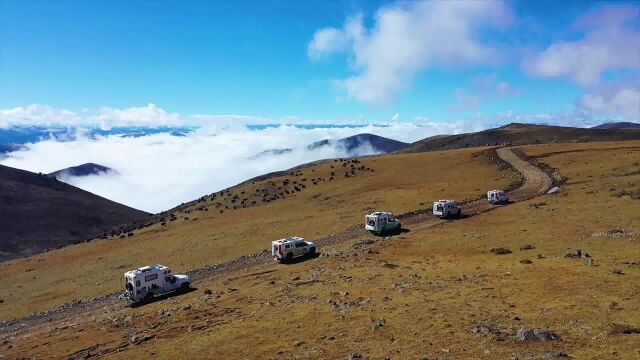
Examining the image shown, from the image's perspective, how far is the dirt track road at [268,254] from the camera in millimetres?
45500

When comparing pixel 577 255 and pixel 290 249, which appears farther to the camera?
pixel 290 249

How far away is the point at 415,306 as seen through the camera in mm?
28766

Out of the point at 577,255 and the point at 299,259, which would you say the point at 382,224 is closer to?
the point at 299,259

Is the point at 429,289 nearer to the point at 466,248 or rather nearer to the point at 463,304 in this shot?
the point at 463,304

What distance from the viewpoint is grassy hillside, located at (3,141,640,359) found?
75.9ft

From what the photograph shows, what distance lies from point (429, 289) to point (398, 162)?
97119 millimetres

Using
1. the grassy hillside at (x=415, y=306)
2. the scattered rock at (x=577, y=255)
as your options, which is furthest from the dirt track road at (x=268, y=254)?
the scattered rock at (x=577, y=255)

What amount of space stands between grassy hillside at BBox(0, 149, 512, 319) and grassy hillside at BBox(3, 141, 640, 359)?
1345 cm

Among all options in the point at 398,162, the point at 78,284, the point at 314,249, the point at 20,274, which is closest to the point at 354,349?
the point at 314,249

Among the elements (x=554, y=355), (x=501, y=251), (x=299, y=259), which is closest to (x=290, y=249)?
(x=299, y=259)

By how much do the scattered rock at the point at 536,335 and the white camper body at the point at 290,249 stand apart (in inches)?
1190

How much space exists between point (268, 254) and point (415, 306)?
30.2 metres

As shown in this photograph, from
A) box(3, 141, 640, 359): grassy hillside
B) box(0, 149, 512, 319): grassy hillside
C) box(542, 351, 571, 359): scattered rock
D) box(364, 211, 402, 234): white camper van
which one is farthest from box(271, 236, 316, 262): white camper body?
box(542, 351, 571, 359): scattered rock

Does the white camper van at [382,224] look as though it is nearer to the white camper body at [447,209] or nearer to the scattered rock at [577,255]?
the white camper body at [447,209]
